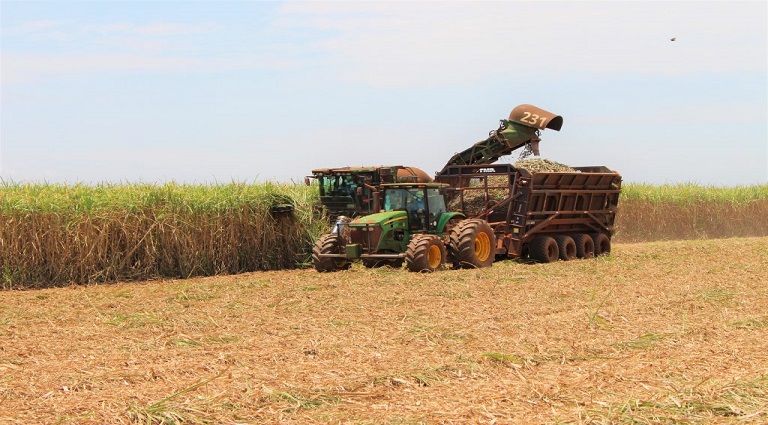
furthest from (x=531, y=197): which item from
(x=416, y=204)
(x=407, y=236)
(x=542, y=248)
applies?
(x=407, y=236)

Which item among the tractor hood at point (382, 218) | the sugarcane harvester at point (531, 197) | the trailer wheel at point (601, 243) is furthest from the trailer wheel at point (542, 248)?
the tractor hood at point (382, 218)

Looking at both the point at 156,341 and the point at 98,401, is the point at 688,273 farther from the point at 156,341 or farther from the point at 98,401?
the point at 98,401

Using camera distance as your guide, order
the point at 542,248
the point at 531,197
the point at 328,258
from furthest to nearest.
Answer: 1. the point at 542,248
2. the point at 531,197
3. the point at 328,258

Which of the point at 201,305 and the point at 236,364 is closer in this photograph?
the point at 236,364

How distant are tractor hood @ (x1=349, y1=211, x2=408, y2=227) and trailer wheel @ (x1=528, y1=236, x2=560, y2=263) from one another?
3402mm

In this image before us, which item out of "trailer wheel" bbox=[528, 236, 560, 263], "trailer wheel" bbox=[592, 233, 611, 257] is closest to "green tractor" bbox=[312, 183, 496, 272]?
"trailer wheel" bbox=[528, 236, 560, 263]

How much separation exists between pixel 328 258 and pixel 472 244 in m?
2.74

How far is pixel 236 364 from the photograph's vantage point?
7797 millimetres

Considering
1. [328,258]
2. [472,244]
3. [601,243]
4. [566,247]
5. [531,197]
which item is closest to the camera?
[472,244]

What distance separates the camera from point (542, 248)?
714 inches

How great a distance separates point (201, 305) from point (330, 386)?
572cm

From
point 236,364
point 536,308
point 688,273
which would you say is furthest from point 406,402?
point 688,273

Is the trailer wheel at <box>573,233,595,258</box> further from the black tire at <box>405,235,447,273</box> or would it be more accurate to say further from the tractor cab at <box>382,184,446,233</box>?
the black tire at <box>405,235,447,273</box>

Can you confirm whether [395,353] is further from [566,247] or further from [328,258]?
[566,247]
